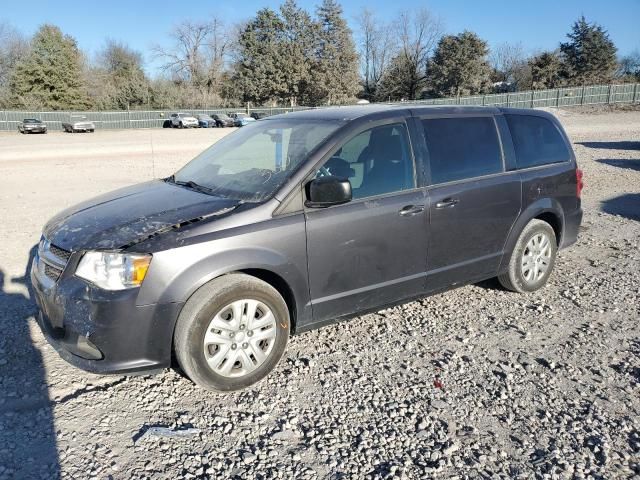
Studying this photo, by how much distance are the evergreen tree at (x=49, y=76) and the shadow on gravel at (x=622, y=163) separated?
53.3 metres

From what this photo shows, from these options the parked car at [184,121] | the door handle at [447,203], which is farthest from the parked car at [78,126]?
the door handle at [447,203]

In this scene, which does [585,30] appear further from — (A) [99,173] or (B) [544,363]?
(B) [544,363]

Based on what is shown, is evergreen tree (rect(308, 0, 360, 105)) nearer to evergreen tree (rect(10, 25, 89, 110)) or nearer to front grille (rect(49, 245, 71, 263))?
evergreen tree (rect(10, 25, 89, 110))

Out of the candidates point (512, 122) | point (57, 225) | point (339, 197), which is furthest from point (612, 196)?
point (57, 225)

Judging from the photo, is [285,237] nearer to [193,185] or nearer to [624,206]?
[193,185]

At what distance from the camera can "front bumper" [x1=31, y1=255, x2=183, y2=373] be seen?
3.02 m

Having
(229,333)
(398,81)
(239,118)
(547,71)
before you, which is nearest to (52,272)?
(229,333)

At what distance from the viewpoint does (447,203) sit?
419 cm

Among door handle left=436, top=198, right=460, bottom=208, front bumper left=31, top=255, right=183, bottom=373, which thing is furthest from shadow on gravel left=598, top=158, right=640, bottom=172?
front bumper left=31, top=255, right=183, bottom=373

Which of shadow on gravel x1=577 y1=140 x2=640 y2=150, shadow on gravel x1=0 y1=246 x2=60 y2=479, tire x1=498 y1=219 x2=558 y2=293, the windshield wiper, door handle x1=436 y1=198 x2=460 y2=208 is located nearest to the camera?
shadow on gravel x1=0 y1=246 x2=60 y2=479

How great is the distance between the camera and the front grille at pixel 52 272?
129 inches

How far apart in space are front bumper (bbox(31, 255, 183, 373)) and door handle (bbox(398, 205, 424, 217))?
182 cm

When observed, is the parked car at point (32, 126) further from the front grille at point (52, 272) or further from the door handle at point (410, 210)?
the door handle at point (410, 210)

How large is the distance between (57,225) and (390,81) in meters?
75.5
